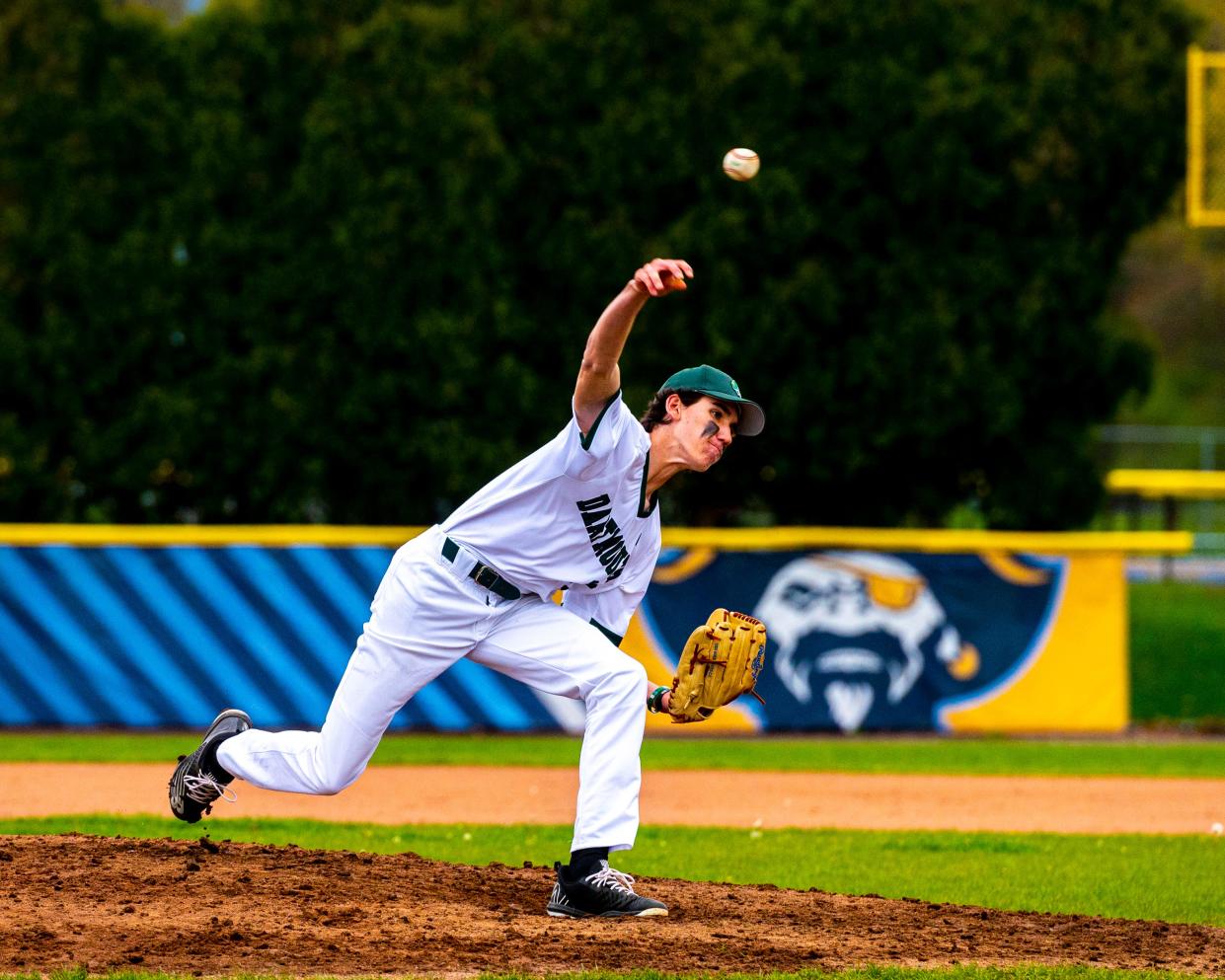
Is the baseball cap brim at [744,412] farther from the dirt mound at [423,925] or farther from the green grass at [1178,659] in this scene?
the green grass at [1178,659]

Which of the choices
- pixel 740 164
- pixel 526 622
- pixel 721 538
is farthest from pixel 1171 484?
pixel 526 622

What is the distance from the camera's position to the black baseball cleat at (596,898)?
5141mm

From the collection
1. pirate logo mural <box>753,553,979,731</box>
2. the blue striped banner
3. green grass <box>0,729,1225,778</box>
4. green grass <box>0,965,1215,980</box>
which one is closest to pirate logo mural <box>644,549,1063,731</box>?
pirate logo mural <box>753,553,979,731</box>

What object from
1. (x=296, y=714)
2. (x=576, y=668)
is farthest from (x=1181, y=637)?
(x=576, y=668)

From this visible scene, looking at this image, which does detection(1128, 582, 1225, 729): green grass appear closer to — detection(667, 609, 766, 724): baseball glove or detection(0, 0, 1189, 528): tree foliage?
detection(0, 0, 1189, 528): tree foliage

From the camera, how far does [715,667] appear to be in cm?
550

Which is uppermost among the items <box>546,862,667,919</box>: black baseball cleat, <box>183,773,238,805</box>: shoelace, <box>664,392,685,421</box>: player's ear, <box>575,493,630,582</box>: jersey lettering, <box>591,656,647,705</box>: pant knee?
<box>664,392,685,421</box>: player's ear

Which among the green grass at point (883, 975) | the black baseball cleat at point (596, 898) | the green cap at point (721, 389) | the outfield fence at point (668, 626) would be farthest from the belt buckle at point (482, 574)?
the outfield fence at point (668, 626)

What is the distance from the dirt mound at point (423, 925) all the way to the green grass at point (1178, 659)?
8.57 m

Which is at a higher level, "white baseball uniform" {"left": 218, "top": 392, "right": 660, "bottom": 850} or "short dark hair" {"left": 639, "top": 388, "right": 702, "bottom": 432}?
"short dark hair" {"left": 639, "top": 388, "right": 702, "bottom": 432}

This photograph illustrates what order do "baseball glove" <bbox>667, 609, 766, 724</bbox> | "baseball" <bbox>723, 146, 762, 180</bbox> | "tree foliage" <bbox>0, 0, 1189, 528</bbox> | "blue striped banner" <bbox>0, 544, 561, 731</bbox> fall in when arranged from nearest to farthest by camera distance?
"baseball glove" <bbox>667, 609, 766, 724</bbox> → "baseball" <bbox>723, 146, 762, 180</bbox> → "blue striped banner" <bbox>0, 544, 561, 731</bbox> → "tree foliage" <bbox>0, 0, 1189, 528</bbox>

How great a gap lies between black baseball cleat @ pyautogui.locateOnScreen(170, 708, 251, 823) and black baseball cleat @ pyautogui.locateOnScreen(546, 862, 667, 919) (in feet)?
4.16

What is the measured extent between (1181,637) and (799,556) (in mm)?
4441

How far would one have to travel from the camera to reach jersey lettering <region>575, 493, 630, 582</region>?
5203 mm
